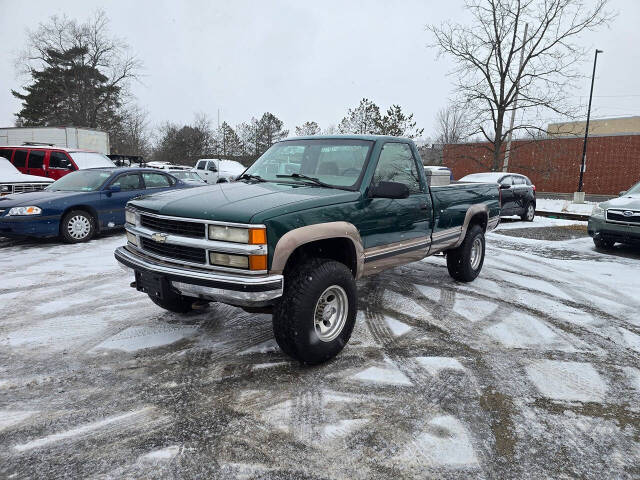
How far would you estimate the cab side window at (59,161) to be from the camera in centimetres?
1285

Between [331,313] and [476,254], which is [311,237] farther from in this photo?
[476,254]

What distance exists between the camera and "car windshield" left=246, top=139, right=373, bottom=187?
394cm

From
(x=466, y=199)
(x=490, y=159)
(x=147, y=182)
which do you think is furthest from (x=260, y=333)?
(x=490, y=159)

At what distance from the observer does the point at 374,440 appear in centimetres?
249

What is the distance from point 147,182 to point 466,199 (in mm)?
7241

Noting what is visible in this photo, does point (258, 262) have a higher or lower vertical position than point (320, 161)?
lower

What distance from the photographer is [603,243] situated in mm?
8953

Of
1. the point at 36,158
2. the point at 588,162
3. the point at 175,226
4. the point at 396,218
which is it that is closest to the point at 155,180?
the point at 36,158

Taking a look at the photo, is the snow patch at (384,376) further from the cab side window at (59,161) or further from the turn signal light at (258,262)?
the cab side window at (59,161)

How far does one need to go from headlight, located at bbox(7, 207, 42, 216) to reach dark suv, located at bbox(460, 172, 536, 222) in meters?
11.0

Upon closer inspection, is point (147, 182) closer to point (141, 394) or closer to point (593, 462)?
point (141, 394)

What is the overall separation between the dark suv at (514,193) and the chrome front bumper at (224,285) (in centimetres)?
1114

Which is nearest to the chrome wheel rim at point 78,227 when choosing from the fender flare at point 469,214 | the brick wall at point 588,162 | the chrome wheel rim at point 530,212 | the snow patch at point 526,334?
the fender flare at point 469,214

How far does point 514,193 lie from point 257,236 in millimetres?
12200
